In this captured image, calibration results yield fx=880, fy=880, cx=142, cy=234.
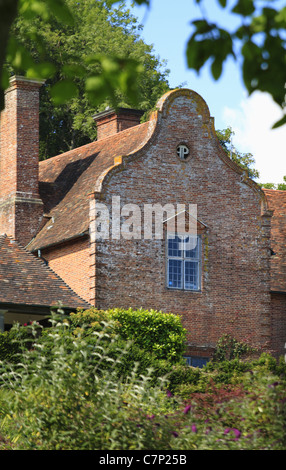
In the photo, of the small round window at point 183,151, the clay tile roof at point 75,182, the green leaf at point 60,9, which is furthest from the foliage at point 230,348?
the green leaf at point 60,9

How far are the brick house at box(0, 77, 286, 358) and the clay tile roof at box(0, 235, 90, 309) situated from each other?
39.4 inches

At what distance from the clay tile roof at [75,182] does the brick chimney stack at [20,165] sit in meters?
0.64

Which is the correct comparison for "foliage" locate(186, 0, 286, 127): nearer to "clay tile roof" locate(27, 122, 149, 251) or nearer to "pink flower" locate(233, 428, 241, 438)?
"pink flower" locate(233, 428, 241, 438)

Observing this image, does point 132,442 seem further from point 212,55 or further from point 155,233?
point 155,233

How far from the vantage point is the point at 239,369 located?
73.7ft

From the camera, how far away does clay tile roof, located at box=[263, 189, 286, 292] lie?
30.8 metres

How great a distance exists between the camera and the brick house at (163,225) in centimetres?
2694

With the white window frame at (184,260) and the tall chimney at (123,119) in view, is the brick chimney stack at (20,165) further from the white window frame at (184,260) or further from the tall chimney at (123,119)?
the white window frame at (184,260)

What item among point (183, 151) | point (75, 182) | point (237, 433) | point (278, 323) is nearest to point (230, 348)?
point (278, 323)

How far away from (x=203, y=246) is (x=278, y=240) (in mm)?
5512

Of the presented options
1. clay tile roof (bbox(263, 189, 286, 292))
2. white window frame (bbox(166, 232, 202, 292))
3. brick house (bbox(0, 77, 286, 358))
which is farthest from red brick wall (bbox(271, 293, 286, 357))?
white window frame (bbox(166, 232, 202, 292))

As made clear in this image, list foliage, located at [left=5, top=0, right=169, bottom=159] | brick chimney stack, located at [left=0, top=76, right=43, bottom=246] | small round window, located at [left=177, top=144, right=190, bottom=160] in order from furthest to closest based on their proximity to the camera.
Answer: foliage, located at [left=5, top=0, right=169, bottom=159] → brick chimney stack, located at [left=0, top=76, right=43, bottom=246] → small round window, located at [left=177, top=144, right=190, bottom=160]

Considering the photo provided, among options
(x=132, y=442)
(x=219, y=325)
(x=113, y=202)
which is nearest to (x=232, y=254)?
(x=219, y=325)
